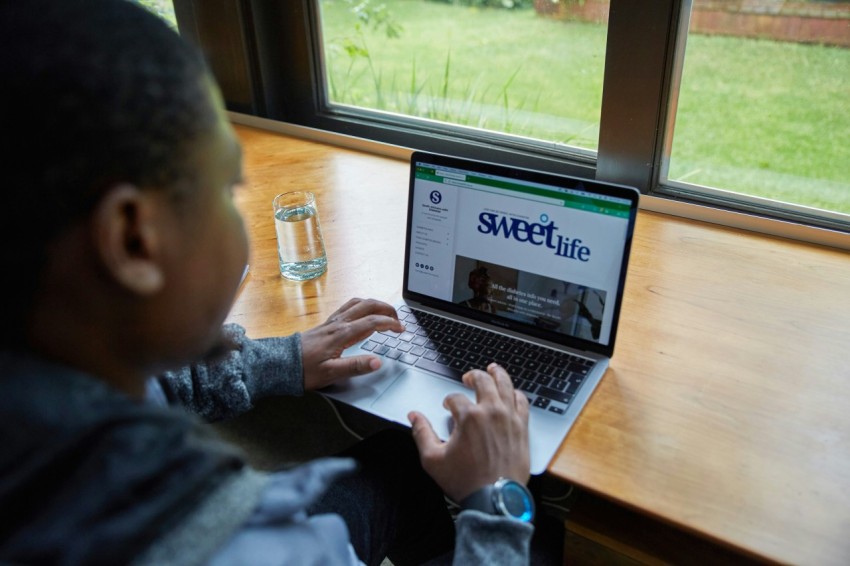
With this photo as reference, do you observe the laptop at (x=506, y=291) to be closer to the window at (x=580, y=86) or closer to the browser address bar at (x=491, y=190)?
the browser address bar at (x=491, y=190)

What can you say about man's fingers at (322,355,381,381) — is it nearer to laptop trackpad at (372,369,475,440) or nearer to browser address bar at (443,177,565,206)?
laptop trackpad at (372,369,475,440)

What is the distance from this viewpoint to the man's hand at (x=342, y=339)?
0.94m

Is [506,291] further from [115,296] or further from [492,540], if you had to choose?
[115,296]

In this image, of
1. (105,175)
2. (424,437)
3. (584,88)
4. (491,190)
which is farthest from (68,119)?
(584,88)

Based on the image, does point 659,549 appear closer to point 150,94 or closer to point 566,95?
point 150,94

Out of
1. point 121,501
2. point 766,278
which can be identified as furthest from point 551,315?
point 121,501

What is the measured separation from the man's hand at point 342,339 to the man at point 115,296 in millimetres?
352

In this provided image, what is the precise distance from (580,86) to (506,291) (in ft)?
2.40

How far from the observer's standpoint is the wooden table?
73cm

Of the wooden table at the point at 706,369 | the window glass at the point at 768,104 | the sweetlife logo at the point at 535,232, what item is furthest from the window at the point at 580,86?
the sweetlife logo at the point at 535,232

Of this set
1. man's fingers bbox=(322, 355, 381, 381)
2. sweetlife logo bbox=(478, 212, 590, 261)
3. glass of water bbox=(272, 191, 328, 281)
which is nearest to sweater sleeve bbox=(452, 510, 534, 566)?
man's fingers bbox=(322, 355, 381, 381)

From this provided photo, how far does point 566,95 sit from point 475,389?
947 mm

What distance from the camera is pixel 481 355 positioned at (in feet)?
3.19

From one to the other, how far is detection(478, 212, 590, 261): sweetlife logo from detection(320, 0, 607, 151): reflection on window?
0.64 metres
